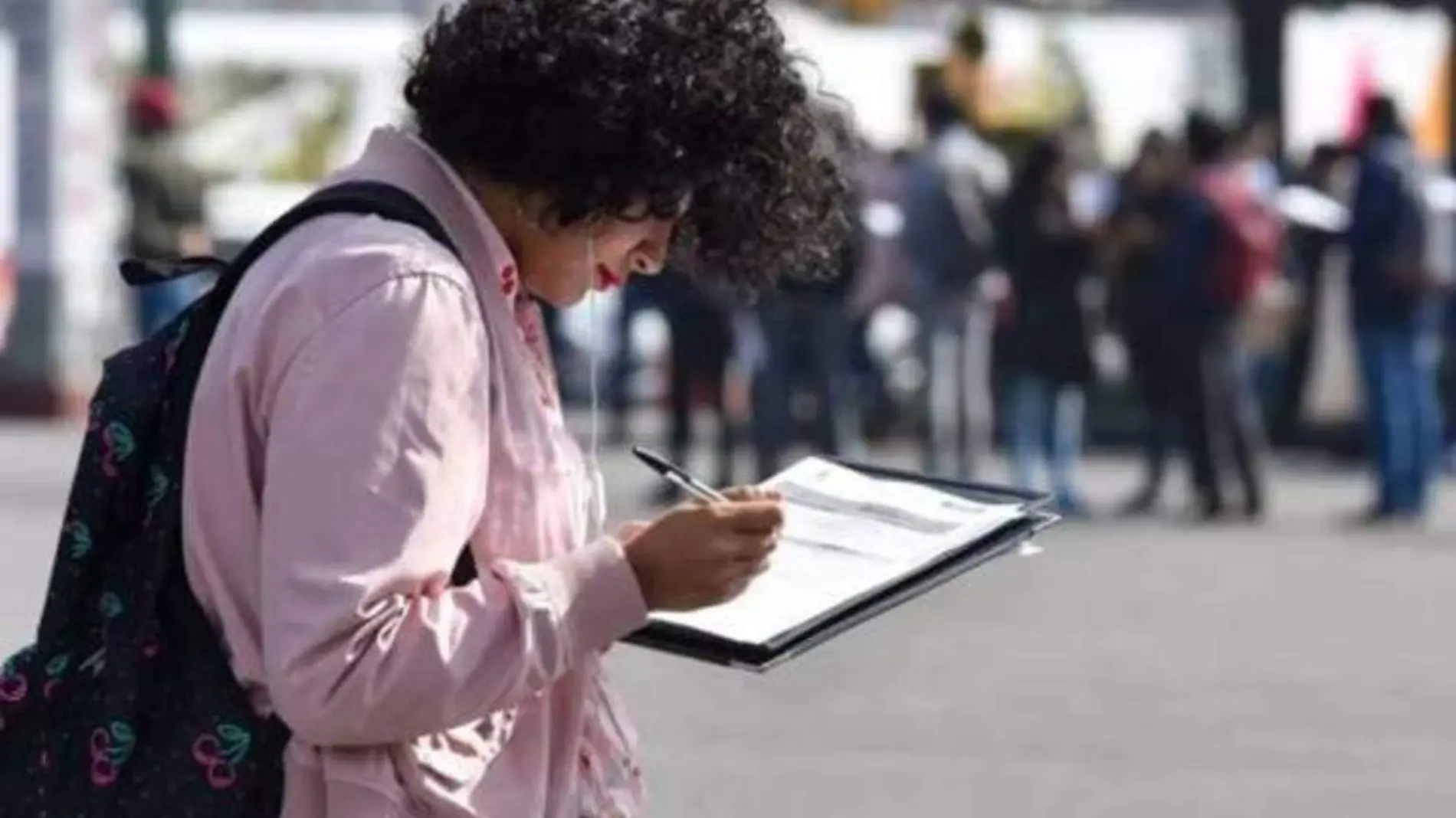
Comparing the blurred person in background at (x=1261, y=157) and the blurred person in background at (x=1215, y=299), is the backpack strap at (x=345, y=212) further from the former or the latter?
the blurred person in background at (x=1261, y=157)

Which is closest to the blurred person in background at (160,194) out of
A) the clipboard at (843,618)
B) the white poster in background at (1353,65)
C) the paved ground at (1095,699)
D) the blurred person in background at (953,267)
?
the paved ground at (1095,699)

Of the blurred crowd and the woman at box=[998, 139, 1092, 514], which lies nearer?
the blurred crowd

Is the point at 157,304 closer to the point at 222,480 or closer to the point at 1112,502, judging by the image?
the point at 1112,502

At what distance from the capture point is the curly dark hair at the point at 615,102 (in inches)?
133

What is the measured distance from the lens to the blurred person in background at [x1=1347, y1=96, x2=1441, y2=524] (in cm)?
1703

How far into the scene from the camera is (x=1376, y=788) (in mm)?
9500

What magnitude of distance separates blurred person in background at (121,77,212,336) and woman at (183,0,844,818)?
47.5ft

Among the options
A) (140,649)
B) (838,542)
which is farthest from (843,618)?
(140,649)

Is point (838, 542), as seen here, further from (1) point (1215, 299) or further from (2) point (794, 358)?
(2) point (794, 358)

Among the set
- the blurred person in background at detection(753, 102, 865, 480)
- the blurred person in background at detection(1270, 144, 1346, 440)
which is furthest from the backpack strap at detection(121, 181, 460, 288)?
the blurred person in background at detection(1270, 144, 1346, 440)

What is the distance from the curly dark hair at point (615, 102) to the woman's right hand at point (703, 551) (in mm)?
246

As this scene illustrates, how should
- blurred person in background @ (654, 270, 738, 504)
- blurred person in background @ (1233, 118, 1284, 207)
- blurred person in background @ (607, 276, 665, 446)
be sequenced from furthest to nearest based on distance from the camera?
blurred person in background @ (607, 276, 665, 446) < blurred person in background @ (1233, 118, 1284, 207) < blurred person in background @ (654, 270, 738, 504)

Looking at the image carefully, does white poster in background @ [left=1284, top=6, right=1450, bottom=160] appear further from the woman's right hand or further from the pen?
the woman's right hand

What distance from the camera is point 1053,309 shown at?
57.6 ft
